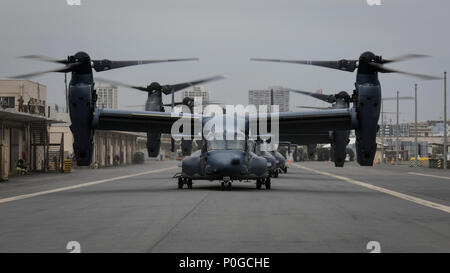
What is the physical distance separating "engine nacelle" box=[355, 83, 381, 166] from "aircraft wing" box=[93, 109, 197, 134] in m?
7.76

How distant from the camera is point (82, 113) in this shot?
27406 mm

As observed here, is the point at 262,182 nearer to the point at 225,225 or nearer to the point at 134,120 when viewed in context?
the point at 134,120

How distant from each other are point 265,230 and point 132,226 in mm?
2795

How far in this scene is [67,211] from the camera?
1872cm

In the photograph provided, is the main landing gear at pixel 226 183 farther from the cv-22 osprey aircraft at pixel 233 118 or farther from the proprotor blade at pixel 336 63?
the proprotor blade at pixel 336 63

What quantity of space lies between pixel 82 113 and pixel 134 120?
3842 mm

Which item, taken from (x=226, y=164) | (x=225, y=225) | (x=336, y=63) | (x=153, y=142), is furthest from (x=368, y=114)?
(x=225, y=225)

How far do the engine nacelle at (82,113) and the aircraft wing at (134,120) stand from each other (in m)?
0.56

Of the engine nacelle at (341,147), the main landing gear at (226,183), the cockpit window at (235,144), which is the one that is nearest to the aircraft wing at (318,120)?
the cockpit window at (235,144)

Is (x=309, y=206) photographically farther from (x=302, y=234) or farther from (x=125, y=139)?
(x=125, y=139)

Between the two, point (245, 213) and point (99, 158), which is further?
point (99, 158)

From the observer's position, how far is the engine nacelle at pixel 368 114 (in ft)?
90.4

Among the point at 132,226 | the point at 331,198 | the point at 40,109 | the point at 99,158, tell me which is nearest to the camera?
the point at 132,226
